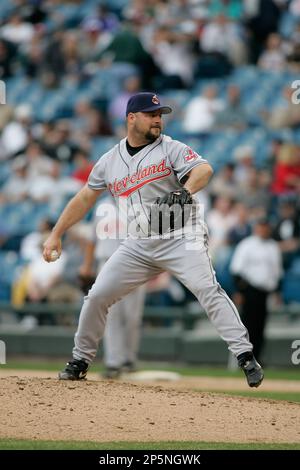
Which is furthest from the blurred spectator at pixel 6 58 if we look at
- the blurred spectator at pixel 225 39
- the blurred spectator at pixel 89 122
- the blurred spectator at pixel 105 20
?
the blurred spectator at pixel 225 39

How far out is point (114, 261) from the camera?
7777 millimetres

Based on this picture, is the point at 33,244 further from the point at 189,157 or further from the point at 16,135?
the point at 189,157

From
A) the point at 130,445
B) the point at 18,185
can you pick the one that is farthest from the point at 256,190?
the point at 130,445

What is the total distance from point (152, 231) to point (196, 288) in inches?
21.4

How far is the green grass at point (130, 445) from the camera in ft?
20.4

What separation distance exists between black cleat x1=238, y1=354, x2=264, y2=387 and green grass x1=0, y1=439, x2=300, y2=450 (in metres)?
0.88

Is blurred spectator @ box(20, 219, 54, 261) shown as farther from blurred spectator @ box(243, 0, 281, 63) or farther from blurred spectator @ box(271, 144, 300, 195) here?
blurred spectator @ box(243, 0, 281, 63)

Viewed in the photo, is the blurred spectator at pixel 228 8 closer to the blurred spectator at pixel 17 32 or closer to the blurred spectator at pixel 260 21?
the blurred spectator at pixel 260 21

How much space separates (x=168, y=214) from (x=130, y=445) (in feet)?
5.92

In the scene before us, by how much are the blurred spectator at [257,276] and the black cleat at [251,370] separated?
5207 millimetres

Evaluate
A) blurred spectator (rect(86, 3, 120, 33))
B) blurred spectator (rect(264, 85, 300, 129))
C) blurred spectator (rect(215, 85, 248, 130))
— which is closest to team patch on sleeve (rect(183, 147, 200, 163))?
blurred spectator (rect(264, 85, 300, 129))
